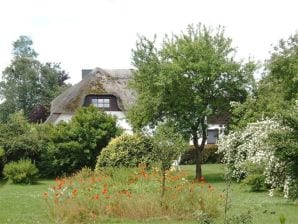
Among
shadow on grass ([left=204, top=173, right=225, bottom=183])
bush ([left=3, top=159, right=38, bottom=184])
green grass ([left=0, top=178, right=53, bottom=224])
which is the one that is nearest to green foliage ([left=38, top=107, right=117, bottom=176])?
bush ([left=3, top=159, right=38, bottom=184])

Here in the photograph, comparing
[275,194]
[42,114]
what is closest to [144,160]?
[275,194]

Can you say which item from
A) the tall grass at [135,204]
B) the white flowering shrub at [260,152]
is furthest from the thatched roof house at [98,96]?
the tall grass at [135,204]

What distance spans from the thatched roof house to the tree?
16.0 meters

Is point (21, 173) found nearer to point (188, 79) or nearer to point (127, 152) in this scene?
point (127, 152)

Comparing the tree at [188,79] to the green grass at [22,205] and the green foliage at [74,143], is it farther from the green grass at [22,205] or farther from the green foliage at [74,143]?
the green grass at [22,205]

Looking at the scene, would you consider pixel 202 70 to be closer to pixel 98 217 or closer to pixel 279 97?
pixel 279 97

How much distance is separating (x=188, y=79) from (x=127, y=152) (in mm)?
5000

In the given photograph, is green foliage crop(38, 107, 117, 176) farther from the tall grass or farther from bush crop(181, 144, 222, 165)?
the tall grass

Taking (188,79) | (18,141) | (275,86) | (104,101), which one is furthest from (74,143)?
(104,101)

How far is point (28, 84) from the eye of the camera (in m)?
64.0

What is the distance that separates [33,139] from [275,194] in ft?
48.6

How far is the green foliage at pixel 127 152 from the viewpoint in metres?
25.0

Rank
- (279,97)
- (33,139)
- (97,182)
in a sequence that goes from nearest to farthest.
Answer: (97,182)
(279,97)
(33,139)

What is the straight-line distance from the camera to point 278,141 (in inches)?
402
